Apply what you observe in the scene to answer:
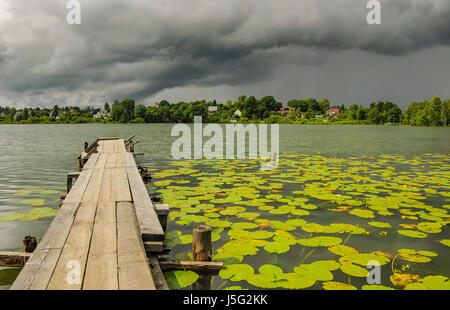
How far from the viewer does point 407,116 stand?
97688 mm

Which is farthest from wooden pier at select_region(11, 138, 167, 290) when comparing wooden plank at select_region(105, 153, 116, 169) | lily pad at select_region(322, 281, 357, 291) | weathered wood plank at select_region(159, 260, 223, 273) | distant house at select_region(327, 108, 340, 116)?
distant house at select_region(327, 108, 340, 116)

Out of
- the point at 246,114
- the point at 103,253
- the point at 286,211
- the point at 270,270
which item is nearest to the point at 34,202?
the point at 103,253

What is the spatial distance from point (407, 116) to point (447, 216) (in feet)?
360

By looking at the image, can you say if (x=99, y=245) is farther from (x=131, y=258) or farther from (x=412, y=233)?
(x=412, y=233)

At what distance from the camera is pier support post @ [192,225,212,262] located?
342 cm

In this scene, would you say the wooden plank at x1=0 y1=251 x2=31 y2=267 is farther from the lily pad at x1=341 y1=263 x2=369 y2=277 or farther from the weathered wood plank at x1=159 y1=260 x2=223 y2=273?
the lily pad at x1=341 y1=263 x2=369 y2=277

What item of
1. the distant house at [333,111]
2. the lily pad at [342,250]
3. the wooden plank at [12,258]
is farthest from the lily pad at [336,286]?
the distant house at [333,111]

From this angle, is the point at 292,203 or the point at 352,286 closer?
the point at 352,286

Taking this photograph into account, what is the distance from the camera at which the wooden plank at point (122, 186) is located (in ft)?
15.6

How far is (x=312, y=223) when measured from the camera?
5.15 m
